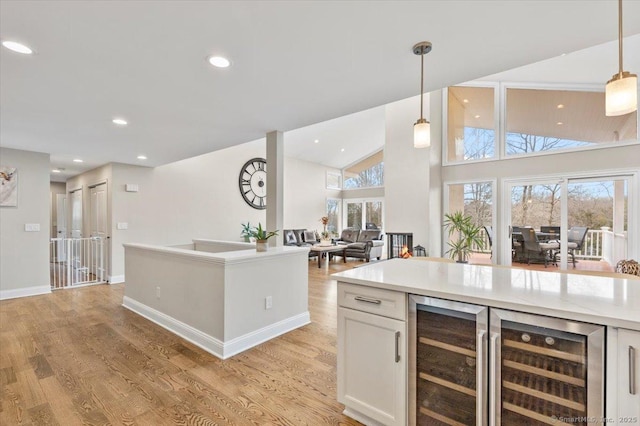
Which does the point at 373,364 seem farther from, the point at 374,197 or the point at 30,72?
the point at 374,197

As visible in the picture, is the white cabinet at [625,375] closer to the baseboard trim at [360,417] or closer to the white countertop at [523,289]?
the white countertop at [523,289]

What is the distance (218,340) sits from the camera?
2717 millimetres

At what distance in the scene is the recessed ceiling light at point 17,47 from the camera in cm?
180

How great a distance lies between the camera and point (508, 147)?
6.04 meters

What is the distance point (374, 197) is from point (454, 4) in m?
8.89

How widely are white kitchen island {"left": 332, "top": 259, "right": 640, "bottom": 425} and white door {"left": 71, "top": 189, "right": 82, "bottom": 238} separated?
7.99 meters

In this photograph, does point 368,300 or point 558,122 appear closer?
point 368,300

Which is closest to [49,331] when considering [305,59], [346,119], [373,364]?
[373,364]

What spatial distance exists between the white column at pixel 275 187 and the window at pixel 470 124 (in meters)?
4.77

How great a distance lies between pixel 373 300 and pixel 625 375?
1.03 meters

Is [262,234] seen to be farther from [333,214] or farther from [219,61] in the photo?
[333,214]

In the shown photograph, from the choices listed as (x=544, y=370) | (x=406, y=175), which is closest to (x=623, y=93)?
(x=544, y=370)

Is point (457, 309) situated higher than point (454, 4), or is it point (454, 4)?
point (454, 4)

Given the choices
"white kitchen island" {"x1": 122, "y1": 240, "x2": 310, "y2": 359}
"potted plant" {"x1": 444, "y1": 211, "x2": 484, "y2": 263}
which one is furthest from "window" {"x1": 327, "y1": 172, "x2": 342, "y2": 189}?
"white kitchen island" {"x1": 122, "y1": 240, "x2": 310, "y2": 359}
